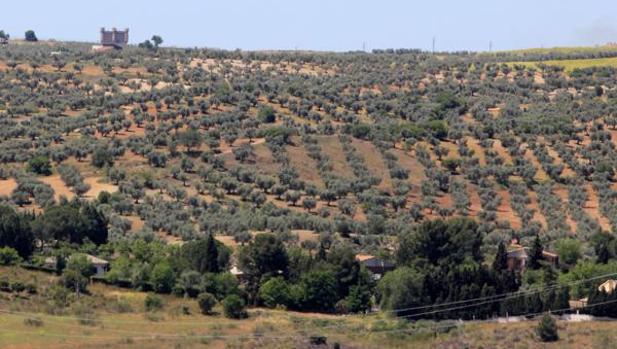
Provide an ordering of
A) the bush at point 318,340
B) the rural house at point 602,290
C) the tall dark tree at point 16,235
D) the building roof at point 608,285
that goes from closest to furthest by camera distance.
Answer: the bush at point 318,340 < the rural house at point 602,290 < the building roof at point 608,285 < the tall dark tree at point 16,235

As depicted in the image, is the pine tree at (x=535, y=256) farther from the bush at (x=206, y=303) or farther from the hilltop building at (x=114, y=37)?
the hilltop building at (x=114, y=37)

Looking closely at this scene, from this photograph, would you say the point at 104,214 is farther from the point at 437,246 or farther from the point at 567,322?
the point at 567,322

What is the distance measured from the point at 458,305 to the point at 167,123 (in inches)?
1810

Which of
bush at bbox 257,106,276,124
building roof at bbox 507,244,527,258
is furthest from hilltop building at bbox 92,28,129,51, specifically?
building roof at bbox 507,244,527,258

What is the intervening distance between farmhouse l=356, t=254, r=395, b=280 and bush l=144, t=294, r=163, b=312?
38.3 feet

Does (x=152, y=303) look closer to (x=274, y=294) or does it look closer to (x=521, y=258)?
(x=274, y=294)

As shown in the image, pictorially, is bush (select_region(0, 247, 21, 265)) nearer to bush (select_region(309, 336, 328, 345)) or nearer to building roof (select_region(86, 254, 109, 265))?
building roof (select_region(86, 254, 109, 265))

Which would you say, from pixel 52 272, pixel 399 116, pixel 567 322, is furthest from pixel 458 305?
pixel 399 116

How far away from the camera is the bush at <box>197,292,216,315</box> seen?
Answer: 233 ft

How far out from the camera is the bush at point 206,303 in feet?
233

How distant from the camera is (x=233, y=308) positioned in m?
70.4

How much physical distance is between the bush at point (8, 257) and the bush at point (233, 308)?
34.7ft

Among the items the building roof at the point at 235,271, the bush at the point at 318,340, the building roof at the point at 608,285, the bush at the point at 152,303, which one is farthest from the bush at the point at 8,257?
the building roof at the point at 608,285

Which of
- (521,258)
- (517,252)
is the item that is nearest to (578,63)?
(517,252)
